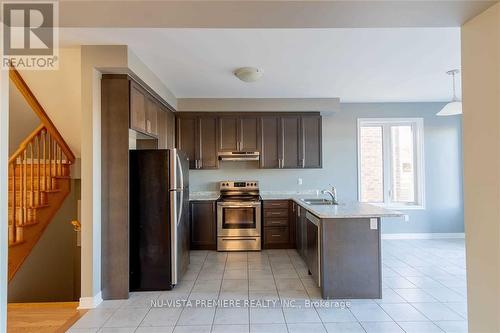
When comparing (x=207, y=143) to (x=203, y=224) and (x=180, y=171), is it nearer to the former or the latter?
(x=203, y=224)

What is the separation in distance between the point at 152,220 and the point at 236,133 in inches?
95.7

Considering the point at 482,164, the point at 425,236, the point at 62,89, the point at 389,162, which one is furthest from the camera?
the point at 389,162

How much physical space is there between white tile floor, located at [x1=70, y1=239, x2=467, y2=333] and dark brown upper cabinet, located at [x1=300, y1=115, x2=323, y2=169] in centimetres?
180

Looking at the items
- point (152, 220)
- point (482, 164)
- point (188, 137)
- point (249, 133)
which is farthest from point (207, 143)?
point (482, 164)

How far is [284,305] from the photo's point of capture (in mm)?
2840

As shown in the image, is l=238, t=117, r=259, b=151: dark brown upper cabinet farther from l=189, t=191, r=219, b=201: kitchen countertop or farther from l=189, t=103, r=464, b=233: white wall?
l=189, t=191, r=219, b=201: kitchen countertop

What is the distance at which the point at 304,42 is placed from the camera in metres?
2.81

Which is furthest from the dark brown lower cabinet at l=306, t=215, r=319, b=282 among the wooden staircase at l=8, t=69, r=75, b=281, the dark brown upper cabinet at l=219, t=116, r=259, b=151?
the wooden staircase at l=8, t=69, r=75, b=281

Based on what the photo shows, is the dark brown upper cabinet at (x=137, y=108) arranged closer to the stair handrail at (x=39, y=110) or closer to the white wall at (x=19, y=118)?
the stair handrail at (x=39, y=110)

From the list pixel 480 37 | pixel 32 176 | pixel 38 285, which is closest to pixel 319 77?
pixel 480 37

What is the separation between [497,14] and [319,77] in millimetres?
2424

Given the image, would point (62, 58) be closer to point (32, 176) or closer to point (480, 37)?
point (32, 176)

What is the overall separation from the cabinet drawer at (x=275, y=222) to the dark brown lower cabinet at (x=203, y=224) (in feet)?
2.90

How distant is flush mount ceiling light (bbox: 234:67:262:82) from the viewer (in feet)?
11.3
